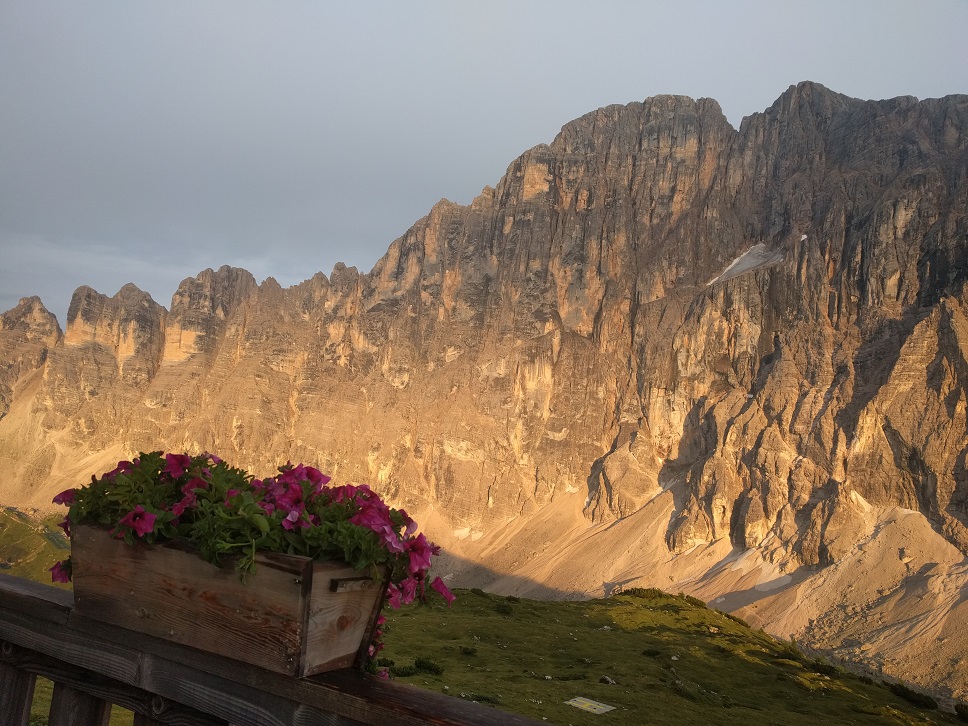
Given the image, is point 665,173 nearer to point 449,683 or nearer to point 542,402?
point 542,402

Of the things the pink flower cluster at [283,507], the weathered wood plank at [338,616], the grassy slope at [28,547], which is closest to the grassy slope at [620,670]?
the pink flower cluster at [283,507]

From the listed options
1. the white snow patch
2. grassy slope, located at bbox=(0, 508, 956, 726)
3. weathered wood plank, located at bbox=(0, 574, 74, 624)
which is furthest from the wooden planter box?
the white snow patch

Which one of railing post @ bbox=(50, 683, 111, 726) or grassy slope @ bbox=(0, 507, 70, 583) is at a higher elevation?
railing post @ bbox=(50, 683, 111, 726)

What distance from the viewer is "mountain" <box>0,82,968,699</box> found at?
7900cm

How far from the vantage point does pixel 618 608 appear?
1438 inches

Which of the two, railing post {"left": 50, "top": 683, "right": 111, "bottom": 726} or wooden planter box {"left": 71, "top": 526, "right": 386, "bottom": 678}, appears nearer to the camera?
wooden planter box {"left": 71, "top": 526, "right": 386, "bottom": 678}

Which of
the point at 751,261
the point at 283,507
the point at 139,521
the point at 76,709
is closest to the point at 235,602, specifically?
the point at 283,507

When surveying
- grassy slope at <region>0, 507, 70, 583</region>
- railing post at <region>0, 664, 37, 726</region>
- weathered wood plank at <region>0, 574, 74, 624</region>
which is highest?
weathered wood plank at <region>0, 574, 74, 624</region>

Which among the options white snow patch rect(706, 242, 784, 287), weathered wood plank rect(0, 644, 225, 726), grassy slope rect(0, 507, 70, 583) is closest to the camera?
weathered wood plank rect(0, 644, 225, 726)

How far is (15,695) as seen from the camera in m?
4.02

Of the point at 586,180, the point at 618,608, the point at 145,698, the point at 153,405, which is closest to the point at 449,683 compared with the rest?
the point at 145,698

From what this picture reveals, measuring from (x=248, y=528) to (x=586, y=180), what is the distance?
13864cm

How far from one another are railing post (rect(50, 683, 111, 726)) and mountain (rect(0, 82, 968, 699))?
61394 mm

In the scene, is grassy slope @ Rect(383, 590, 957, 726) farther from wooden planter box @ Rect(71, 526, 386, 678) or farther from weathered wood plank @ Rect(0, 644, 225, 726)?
wooden planter box @ Rect(71, 526, 386, 678)
